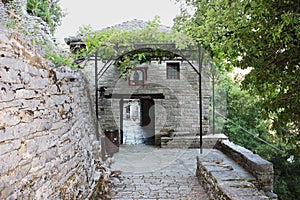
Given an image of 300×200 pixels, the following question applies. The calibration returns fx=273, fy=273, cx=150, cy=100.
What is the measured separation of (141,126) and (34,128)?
11508mm

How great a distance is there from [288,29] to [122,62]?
4.48 meters

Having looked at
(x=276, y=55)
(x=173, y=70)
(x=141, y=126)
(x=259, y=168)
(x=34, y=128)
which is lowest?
(x=141, y=126)

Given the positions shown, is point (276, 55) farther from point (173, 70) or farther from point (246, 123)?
point (246, 123)

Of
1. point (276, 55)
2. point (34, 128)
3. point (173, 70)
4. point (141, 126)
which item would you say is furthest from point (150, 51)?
point (141, 126)

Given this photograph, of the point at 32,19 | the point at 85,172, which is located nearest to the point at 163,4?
the point at 32,19

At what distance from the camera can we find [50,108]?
2510 mm

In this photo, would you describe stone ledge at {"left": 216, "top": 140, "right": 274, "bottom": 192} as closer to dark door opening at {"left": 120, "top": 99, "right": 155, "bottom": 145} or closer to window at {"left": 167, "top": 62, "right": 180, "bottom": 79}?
window at {"left": 167, "top": 62, "right": 180, "bottom": 79}

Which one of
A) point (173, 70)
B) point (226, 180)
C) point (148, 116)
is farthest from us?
point (148, 116)

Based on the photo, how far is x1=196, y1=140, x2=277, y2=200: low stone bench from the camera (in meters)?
3.54

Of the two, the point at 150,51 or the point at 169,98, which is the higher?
the point at 150,51

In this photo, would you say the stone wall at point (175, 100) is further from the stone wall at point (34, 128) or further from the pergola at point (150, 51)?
the stone wall at point (34, 128)

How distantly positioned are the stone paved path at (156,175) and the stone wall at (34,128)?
5.05 ft

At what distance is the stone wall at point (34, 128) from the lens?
1.75 m

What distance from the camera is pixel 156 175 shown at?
549cm
